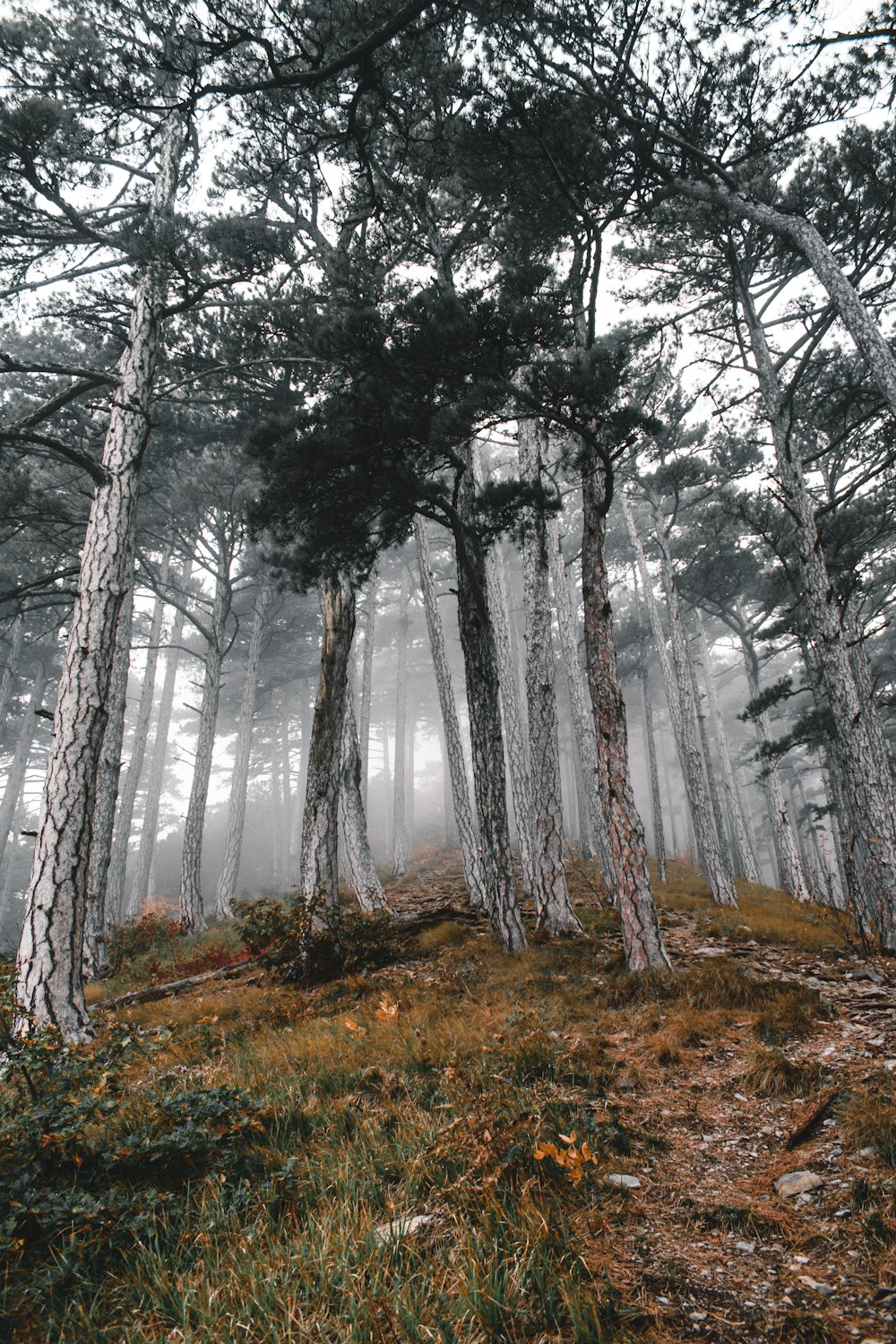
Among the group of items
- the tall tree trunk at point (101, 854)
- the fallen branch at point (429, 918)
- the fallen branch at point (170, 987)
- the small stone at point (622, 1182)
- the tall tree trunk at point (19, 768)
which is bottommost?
the fallen branch at point (170, 987)

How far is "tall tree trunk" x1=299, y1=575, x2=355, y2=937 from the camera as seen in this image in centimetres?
749

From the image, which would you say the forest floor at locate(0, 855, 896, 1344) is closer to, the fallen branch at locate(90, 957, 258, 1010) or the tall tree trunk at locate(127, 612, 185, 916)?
the fallen branch at locate(90, 957, 258, 1010)

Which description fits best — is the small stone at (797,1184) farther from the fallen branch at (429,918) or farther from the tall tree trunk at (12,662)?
the tall tree trunk at (12,662)

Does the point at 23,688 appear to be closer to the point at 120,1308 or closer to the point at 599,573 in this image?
the point at 599,573

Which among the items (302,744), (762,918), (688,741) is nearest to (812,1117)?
(762,918)

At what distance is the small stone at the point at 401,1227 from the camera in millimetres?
2033

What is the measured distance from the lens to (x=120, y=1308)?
184 cm

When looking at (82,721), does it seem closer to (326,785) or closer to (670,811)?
(326,785)

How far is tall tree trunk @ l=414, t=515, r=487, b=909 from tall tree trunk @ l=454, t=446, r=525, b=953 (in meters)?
2.36

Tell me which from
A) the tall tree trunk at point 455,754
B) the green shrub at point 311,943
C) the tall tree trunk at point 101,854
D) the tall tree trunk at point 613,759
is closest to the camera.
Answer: the tall tree trunk at point 613,759

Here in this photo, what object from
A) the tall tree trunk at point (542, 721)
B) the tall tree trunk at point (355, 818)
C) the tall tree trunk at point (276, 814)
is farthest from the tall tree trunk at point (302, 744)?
the tall tree trunk at point (542, 721)

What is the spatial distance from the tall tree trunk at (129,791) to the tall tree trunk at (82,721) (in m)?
7.06

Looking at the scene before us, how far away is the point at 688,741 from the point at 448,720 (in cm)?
542

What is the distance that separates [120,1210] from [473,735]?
18.1 ft
